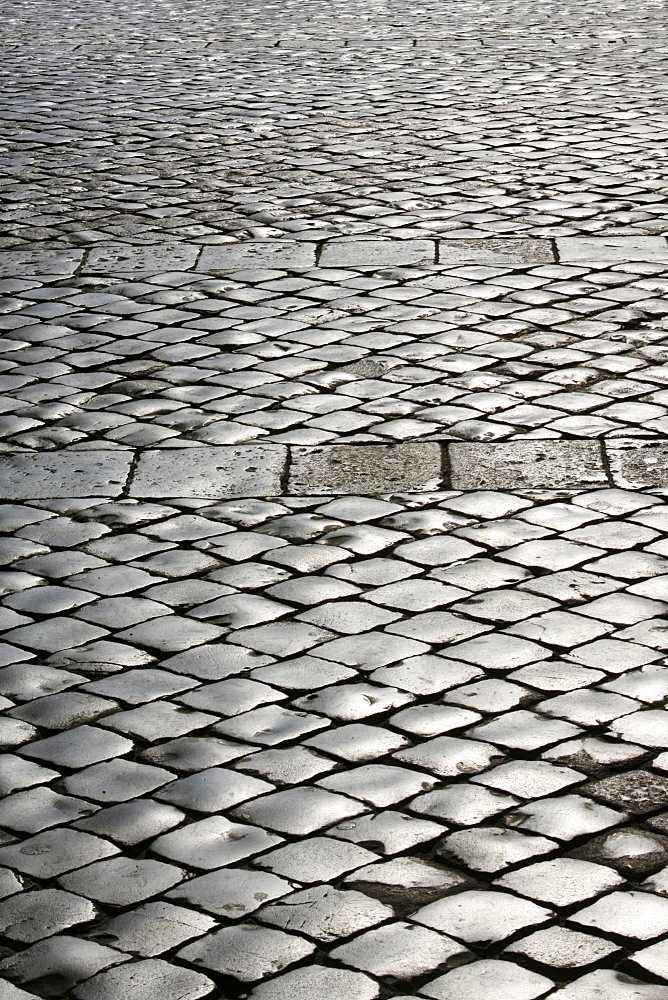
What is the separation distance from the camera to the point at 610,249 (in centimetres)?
665

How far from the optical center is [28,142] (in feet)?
30.7

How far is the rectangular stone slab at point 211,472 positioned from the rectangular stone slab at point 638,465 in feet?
3.55

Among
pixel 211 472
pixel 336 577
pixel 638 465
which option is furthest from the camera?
pixel 211 472

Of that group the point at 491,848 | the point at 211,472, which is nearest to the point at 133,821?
the point at 491,848

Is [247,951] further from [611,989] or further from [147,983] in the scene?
[611,989]

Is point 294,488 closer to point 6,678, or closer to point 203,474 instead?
point 203,474

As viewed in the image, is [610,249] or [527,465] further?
[610,249]

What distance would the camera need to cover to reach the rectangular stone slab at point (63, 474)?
175 inches

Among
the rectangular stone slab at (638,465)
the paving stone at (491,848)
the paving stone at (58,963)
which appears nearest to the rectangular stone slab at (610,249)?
the rectangular stone slab at (638,465)

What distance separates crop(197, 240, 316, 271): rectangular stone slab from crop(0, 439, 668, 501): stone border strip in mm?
2128

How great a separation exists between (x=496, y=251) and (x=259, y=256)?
3.79ft

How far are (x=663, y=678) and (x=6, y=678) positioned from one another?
5.25ft

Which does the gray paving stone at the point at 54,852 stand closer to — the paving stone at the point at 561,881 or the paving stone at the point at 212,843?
the paving stone at the point at 212,843

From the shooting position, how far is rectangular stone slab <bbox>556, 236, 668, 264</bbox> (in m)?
6.52
